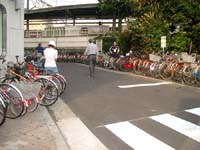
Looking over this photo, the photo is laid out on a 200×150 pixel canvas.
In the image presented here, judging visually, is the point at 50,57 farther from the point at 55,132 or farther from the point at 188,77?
the point at 188,77

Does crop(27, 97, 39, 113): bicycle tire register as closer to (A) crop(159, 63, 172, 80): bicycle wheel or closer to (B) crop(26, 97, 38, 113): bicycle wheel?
(B) crop(26, 97, 38, 113): bicycle wheel

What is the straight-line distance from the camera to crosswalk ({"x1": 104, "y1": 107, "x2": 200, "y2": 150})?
8262 millimetres

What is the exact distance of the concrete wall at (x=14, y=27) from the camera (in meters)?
16.7

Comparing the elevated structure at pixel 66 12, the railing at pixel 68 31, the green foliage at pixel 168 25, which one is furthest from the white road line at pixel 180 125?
the railing at pixel 68 31

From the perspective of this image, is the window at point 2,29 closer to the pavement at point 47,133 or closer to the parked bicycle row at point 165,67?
the pavement at point 47,133

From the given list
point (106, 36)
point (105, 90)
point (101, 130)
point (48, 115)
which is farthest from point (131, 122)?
point (106, 36)

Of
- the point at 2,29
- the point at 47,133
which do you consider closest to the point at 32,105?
the point at 47,133

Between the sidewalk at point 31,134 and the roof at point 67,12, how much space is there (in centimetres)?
3683

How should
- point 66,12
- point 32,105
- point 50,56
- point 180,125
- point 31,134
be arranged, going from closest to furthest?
point 31,134 < point 180,125 < point 32,105 < point 50,56 < point 66,12

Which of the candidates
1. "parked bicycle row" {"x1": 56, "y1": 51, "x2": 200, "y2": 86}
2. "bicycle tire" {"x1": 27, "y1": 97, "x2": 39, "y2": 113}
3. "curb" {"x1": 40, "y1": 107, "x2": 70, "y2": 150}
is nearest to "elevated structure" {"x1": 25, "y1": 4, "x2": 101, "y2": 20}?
"parked bicycle row" {"x1": 56, "y1": 51, "x2": 200, "y2": 86}

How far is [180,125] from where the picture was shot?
395 inches

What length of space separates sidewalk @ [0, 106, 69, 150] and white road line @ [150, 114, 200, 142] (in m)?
2.34

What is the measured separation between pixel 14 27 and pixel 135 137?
9461 mm

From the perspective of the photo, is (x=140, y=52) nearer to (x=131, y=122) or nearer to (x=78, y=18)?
(x=131, y=122)
